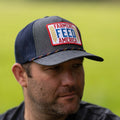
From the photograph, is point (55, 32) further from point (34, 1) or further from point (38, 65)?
point (34, 1)

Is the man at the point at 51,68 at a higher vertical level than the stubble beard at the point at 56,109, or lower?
higher

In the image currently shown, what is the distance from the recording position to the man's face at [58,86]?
273 cm

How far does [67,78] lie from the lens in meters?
2.74

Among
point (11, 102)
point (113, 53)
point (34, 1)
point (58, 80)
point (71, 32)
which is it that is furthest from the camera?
point (34, 1)

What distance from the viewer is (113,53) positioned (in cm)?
1303

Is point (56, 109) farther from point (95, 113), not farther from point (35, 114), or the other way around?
point (95, 113)

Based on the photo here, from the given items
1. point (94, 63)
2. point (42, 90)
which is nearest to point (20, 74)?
point (42, 90)

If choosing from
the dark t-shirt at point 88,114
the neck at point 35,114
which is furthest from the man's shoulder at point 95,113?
the neck at point 35,114

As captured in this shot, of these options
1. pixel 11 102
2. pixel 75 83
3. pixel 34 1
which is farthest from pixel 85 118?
pixel 34 1

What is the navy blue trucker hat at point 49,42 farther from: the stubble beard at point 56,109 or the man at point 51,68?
the stubble beard at point 56,109

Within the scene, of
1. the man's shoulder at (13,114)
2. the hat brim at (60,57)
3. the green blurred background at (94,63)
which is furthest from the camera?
the green blurred background at (94,63)

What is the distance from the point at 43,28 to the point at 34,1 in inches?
1320

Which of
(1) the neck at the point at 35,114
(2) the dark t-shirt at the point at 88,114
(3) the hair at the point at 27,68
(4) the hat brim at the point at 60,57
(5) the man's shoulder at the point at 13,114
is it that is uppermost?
(4) the hat brim at the point at 60,57

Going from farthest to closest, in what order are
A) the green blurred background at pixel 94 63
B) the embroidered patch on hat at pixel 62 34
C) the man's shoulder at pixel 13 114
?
the green blurred background at pixel 94 63
the man's shoulder at pixel 13 114
the embroidered patch on hat at pixel 62 34
